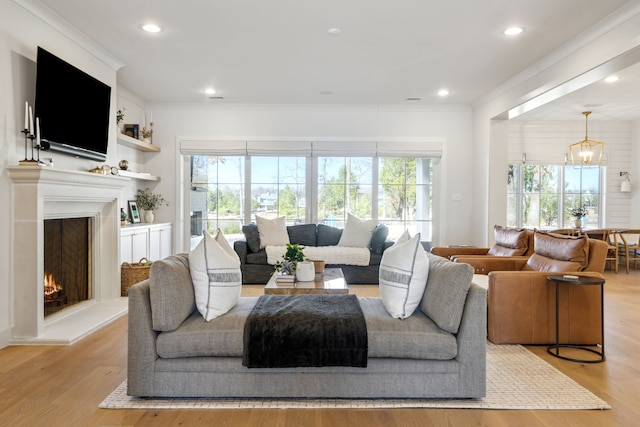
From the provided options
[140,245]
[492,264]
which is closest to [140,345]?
[492,264]

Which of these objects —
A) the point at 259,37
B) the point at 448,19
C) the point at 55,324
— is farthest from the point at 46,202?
the point at 448,19

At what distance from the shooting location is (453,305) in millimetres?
2430

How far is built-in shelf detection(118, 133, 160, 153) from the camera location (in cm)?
567

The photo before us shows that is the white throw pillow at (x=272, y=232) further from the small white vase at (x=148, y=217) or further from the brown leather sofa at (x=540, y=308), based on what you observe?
the brown leather sofa at (x=540, y=308)

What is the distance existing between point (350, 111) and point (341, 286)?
3997 mm

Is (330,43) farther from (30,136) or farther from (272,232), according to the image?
(272,232)

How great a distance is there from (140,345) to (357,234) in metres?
4.24

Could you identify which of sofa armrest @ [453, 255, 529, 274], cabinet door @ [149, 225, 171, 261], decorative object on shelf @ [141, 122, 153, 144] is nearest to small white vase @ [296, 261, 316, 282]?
sofa armrest @ [453, 255, 529, 274]

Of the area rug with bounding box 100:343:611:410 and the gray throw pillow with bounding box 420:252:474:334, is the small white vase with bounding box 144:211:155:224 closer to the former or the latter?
the area rug with bounding box 100:343:611:410

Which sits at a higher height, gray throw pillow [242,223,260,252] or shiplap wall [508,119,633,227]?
shiplap wall [508,119,633,227]

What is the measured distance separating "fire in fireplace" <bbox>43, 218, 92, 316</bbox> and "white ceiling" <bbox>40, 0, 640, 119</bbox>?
186 cm

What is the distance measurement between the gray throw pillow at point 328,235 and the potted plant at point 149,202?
2.44 meters

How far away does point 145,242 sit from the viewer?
5.84 meters

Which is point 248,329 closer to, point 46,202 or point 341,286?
point 341,286
